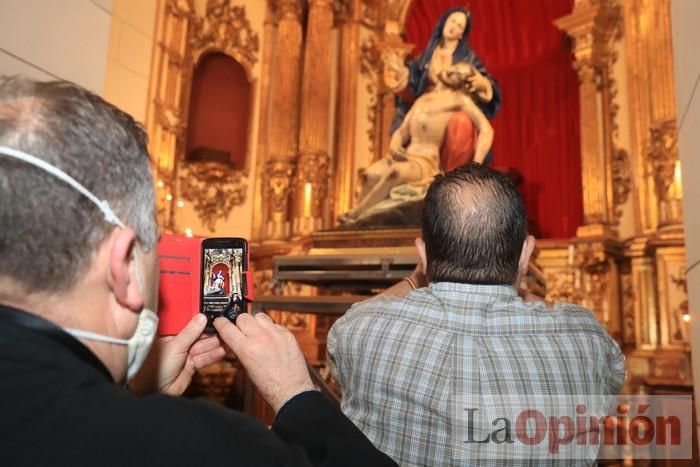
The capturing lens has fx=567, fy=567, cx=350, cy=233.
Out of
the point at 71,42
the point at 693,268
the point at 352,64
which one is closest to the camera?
the point at 71,42

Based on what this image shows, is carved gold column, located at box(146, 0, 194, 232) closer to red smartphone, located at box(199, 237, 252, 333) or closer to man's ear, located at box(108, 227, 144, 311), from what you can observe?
red smartphone, located at box(199, 237, 252, 333)

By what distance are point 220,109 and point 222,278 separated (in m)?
6.95

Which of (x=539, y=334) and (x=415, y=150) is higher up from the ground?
(x=415, y=150)

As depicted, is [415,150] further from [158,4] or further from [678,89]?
[158,4]

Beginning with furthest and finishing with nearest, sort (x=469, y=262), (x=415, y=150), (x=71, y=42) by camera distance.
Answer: (x=415, y=150), (x=71, y=42), (x=469, y=262)

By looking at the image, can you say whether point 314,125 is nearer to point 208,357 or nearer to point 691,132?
point 691,132

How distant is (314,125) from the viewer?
6.98 meters

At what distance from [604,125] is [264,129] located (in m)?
4.06

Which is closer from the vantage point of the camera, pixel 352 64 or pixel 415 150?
pixel 415 150

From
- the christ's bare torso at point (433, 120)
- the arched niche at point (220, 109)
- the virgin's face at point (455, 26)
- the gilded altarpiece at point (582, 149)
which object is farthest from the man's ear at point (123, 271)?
the arched niche at point (220, 109)

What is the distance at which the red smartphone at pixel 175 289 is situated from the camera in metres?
0.94

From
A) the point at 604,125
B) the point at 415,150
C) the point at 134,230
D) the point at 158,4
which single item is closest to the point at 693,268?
the point at 134,230

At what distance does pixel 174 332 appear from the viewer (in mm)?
950

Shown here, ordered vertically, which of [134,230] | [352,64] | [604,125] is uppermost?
[352,64]
